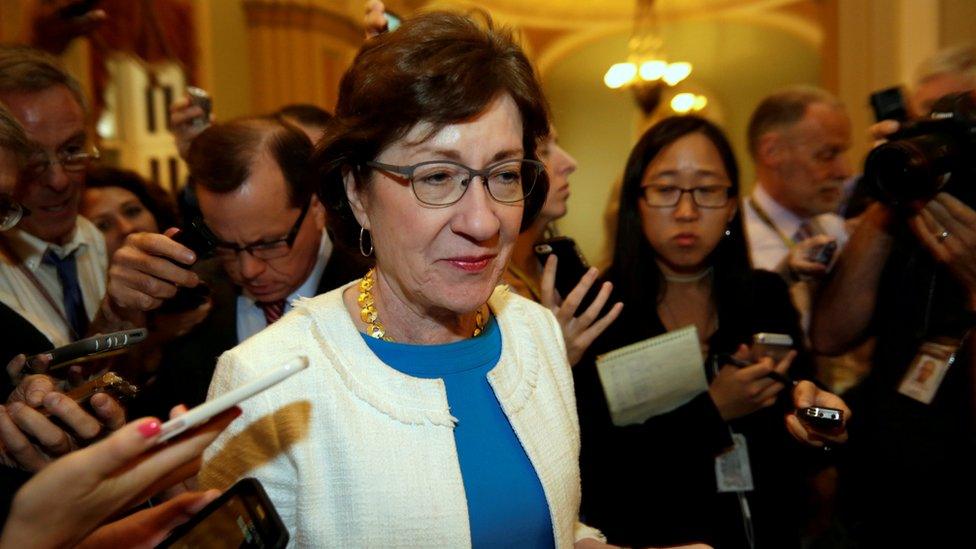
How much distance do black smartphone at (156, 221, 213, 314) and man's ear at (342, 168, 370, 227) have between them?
631mm

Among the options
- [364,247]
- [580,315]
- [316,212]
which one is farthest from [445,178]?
[316,212]

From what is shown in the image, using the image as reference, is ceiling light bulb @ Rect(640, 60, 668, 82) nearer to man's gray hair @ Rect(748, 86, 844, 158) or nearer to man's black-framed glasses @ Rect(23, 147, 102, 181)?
man's gray hair @ Rect(748, 86, 844, 158)

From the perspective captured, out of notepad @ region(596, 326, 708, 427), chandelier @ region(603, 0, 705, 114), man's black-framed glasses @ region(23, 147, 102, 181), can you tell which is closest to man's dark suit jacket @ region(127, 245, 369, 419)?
man's black-framed glasses @ region(23, 147, 102, 181)

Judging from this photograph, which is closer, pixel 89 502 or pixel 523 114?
pixel 89 502

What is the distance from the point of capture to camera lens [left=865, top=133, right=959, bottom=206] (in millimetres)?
2072

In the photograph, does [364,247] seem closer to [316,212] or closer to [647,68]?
[316,212]

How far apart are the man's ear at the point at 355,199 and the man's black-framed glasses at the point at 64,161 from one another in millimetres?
1068

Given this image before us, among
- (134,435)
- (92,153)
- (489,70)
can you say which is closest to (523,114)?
(489,70)

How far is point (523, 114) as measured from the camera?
1.46 metres

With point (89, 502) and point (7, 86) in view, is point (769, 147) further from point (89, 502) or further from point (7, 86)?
point (89, 502)

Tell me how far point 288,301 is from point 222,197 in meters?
0.33

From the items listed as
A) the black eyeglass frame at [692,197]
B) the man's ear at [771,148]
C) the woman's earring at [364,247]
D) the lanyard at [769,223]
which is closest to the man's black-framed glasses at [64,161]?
the woman's earring at [364,247]

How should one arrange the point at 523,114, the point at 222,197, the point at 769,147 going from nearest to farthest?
the point at 523,114
the point at 222,197
the point at 769,147

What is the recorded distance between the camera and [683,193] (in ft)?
7.97
